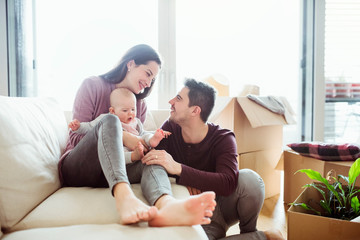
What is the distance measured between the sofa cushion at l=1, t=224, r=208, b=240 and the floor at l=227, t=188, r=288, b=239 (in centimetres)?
90

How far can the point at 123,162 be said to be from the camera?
1.14 m

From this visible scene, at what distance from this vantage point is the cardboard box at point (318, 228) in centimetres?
117

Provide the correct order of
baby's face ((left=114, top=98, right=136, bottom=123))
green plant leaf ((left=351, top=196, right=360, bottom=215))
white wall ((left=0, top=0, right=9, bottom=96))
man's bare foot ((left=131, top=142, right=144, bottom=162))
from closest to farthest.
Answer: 1. green plant leaf ((left=351, top=196, right=360, bottom=215))
2. man's bare foot ((left=131, top=142, right=144, bottom=162))
3. baby's face ((left=114, top=98, right=136, bottom=123))
4. white wall ((left=0, top=0, right=9, bottom=96))

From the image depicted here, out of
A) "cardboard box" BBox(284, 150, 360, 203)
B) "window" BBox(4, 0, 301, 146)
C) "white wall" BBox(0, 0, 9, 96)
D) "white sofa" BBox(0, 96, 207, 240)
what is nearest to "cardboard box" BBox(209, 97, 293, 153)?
"cardboard box" BBox(284, 150, 360, 203)

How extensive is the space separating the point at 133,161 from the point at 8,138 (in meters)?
0.53

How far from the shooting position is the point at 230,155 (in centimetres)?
143

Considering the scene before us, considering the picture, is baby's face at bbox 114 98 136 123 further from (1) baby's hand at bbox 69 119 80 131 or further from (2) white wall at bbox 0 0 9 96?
(2) white wall at bbox 0 0 9 96

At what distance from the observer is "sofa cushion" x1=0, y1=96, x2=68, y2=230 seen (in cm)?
101

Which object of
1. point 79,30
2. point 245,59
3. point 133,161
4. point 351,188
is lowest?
point 351,188

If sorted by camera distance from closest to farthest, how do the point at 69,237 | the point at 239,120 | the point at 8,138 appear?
the point at 69,237 < the point at 8,138 < the point at 239,120

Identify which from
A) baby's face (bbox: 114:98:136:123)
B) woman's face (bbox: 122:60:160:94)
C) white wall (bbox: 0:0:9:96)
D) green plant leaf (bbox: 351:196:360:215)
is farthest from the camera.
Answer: white wall (bbox: 0:0:9:96)

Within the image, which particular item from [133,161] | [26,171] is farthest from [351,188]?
[26,171]

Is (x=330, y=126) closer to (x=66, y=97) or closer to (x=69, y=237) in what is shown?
(x=66, y=97)

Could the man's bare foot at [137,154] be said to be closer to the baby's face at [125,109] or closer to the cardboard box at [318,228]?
the baby's face at [125,109]
